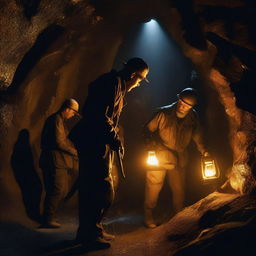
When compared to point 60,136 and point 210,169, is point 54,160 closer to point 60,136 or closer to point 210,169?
point 60,136

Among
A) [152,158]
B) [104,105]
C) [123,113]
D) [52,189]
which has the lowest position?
[52,189]

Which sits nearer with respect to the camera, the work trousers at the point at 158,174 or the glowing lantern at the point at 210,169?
the glowing lantern at the point at 210,169

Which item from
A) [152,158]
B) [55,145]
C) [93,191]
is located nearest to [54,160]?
[55,145]

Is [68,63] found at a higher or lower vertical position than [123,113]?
higher

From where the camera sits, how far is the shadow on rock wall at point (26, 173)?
689 centimetres

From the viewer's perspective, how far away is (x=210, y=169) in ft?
19.0

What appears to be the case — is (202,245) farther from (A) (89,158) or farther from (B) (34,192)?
(B) (34,192)

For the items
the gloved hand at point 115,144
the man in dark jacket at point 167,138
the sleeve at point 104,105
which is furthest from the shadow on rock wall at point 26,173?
the gloved hand at point 115,144

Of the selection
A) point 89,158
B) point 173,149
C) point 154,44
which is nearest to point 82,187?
point 89,158

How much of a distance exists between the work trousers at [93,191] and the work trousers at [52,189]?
206 centimetres

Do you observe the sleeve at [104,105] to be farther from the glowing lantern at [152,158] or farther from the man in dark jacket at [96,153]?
the glowing lantern at [152,158]

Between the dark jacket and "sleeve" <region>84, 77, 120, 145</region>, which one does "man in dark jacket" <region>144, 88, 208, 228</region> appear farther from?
"sleeve" <region>84, 77, 120, 145</region>

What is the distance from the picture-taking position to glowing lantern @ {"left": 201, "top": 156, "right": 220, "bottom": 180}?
572 cm

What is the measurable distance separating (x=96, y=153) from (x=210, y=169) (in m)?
2.36
